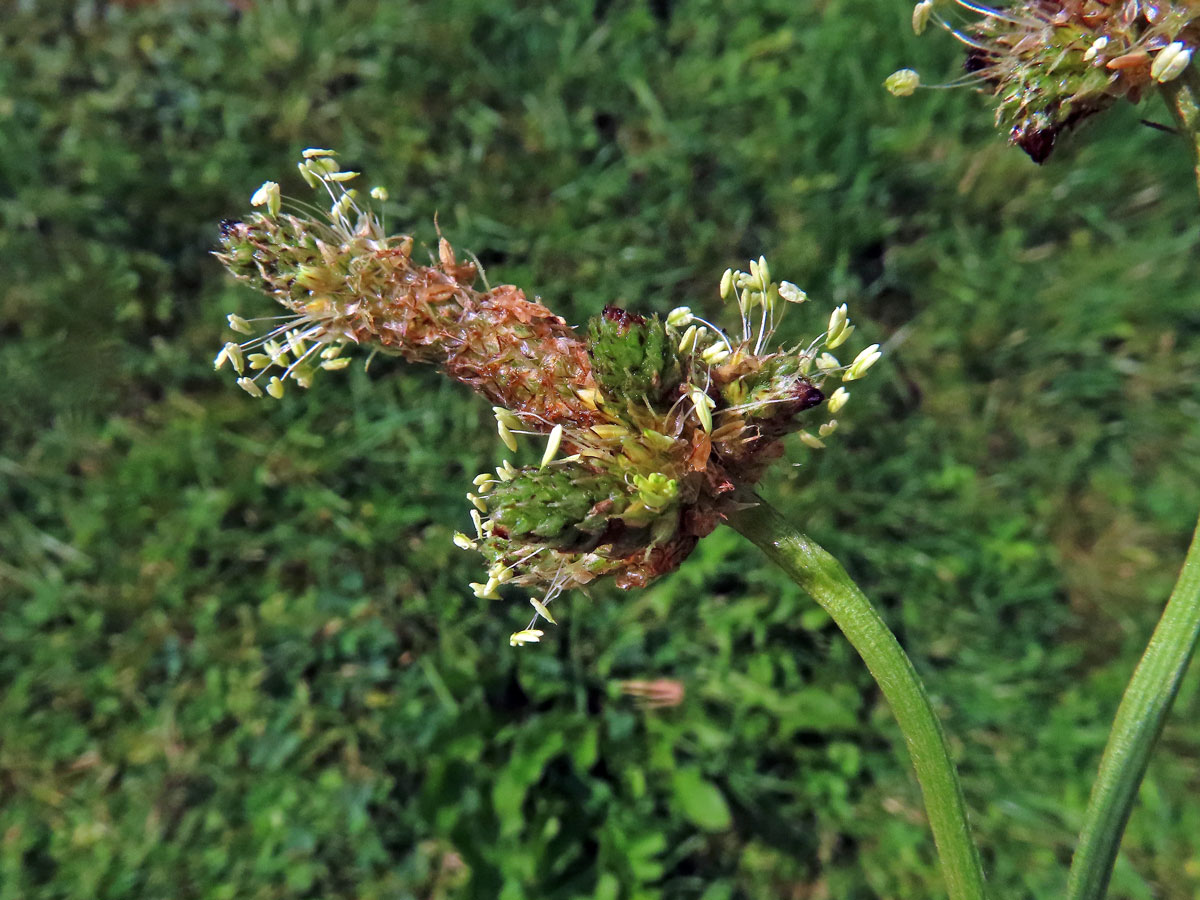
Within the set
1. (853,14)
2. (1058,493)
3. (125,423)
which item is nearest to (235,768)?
(125,423)

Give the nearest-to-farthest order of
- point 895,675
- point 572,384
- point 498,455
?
1. point 895,675
2. point 572,384
3. point 498,455

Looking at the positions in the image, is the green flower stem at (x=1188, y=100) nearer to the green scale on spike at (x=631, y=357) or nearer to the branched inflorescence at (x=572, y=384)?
the branched inflorescence at (x=572, y=384)

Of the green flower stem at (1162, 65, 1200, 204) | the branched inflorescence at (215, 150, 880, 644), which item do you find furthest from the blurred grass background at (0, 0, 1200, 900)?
the green flower stem at (1162, 65, 1200, 204)

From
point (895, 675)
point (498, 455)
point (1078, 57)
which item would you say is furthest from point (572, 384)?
point (498, 455)

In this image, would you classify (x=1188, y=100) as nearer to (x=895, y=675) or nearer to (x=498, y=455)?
(x=895, y=675)

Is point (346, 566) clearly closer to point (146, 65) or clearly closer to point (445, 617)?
point (445, 617)

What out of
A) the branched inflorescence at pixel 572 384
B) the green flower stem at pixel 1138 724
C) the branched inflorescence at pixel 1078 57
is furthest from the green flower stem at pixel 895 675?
the branched inflorescence at pixel 1078 57
